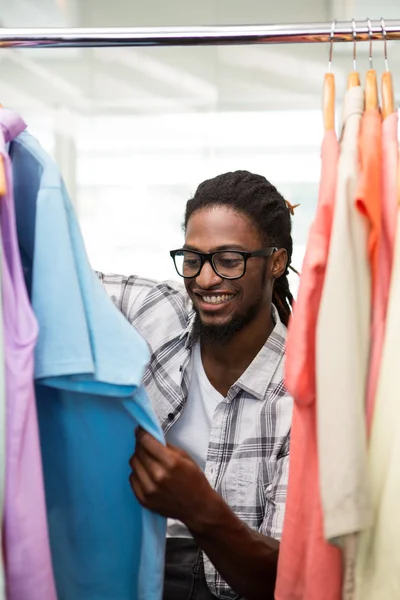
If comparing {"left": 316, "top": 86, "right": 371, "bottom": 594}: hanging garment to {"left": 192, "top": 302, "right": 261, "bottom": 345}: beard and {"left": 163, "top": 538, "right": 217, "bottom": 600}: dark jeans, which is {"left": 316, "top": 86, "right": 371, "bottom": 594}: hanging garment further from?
{"left": 192, "top": 302, "right": 261, "bottom": 345}: beard

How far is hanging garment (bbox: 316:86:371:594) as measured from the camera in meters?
0.58

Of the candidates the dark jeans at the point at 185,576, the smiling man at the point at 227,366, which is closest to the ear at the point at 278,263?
the smiling man at the point at 227,366

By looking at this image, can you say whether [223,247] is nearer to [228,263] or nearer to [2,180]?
[228,263]

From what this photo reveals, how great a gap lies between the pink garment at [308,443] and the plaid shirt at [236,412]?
400mm

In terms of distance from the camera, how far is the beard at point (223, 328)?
4.23 ft

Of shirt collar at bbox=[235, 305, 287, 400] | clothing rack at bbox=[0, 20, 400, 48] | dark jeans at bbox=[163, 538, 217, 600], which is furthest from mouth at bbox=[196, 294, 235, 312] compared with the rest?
clothing rack at bbox=[0, 20, 400, 48]

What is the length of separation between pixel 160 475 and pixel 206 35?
52 cm

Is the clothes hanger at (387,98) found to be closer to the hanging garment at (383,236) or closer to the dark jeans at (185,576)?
the hanging garment at (383,236)

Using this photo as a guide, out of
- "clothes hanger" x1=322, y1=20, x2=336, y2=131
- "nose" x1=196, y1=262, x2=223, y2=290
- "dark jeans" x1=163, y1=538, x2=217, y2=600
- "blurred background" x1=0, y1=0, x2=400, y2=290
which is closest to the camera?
"clothes hanger" x1=322, y1=20, x2=336, y2=131

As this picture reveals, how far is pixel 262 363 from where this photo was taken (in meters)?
1.28

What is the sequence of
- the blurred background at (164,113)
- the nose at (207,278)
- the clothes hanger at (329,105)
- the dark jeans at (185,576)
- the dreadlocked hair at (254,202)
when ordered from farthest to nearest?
the blurred background at (164,113)
the dreadlocked hair at (254,202)
the nose at (207,278)
the dark jeans at (185,576)
the clothes hanger at (329,105)

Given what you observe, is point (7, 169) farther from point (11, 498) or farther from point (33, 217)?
point (11, 498)

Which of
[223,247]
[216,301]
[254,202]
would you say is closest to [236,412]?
[216,301]

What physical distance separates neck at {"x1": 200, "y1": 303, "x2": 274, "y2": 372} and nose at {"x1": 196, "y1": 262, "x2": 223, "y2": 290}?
0.14 metres
